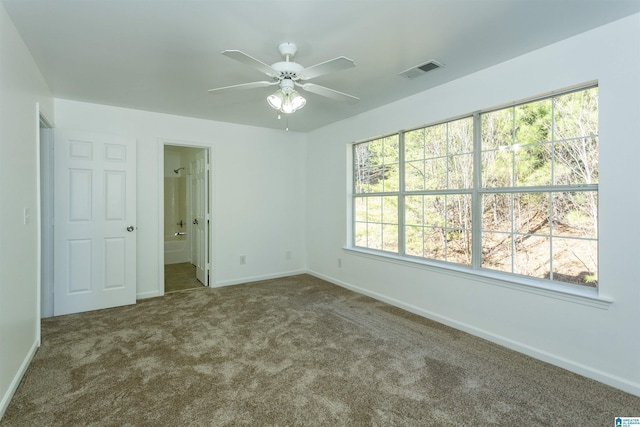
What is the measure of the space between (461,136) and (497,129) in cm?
35

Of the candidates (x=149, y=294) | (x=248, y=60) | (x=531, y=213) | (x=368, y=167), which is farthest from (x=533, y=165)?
(x=149, y=294)

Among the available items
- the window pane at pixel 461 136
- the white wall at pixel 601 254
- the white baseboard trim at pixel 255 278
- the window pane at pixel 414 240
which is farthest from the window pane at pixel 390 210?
the white baseboard trim at pixel 255 278

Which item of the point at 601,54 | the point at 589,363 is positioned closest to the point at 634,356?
the point at 589,363

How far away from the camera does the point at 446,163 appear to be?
330 cm

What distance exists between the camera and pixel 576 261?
2.43m

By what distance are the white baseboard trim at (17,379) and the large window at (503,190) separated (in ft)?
11.4

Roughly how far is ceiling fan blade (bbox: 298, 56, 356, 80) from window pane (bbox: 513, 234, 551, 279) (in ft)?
6.80

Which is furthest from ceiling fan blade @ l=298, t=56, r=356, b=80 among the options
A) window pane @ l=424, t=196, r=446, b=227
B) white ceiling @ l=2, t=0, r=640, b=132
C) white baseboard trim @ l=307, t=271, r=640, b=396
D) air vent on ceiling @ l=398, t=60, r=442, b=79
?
white baseboard trim @ l=307, t=271, r=640, b=396

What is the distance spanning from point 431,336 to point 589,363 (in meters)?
1.10

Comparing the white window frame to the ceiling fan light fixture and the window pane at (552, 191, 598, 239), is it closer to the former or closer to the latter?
the window pane at (552, 191, 598, 239)

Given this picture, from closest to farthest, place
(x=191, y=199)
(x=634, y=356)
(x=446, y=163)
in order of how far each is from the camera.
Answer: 1. (x=634, y=356)
2. (x=446, y=163)
3. (x=191, y=199)

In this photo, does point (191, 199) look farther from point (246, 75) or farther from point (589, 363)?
point (589, 363)

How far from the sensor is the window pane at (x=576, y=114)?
2.32m

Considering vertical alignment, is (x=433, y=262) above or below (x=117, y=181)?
below
